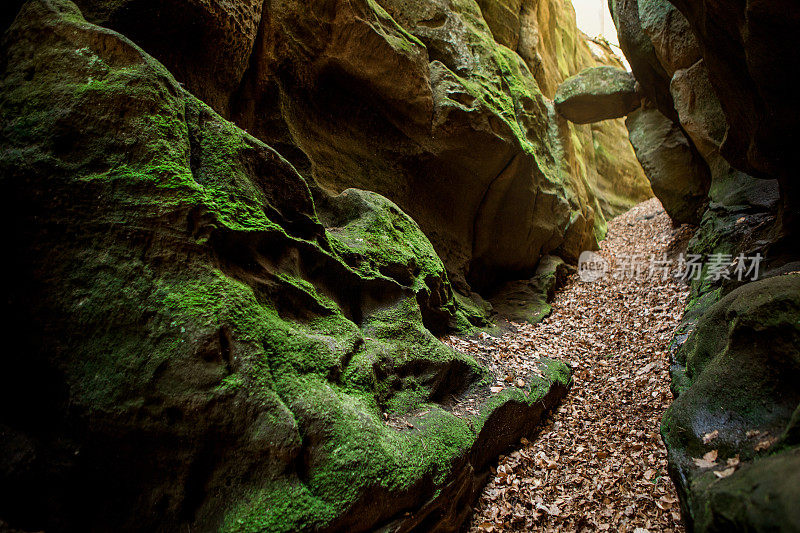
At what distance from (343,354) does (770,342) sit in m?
4.36

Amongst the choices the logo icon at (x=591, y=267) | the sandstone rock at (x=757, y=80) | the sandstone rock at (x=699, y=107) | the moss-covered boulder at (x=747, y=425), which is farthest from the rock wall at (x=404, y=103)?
the moss-covered boulder at (x=747, y=425)

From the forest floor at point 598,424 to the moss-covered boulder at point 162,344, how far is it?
105 centimetres

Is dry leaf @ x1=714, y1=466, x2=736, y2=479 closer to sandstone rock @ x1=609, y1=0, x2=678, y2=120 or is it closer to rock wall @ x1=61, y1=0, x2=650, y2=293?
rock wall @ x1=61, y1=0, x2=650, y2=293

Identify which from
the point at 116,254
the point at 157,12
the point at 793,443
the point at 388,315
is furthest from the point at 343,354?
the point at 157,12

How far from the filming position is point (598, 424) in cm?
584

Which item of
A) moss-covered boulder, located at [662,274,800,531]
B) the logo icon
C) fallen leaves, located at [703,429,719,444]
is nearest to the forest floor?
moss-covered boulder, located at [662,274,800,531]

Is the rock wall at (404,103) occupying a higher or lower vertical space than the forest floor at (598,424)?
higher

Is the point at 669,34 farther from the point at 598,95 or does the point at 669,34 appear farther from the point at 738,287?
the point at 738,287

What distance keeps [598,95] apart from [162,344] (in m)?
15.9

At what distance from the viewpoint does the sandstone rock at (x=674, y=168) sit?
39.2ft

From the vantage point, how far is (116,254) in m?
3.26

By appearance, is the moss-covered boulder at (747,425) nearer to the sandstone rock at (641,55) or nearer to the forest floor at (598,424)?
the forest floor at (598,424)

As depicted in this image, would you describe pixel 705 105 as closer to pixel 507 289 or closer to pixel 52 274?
pixel 507 289

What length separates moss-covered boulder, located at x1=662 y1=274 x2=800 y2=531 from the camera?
2352 mm
